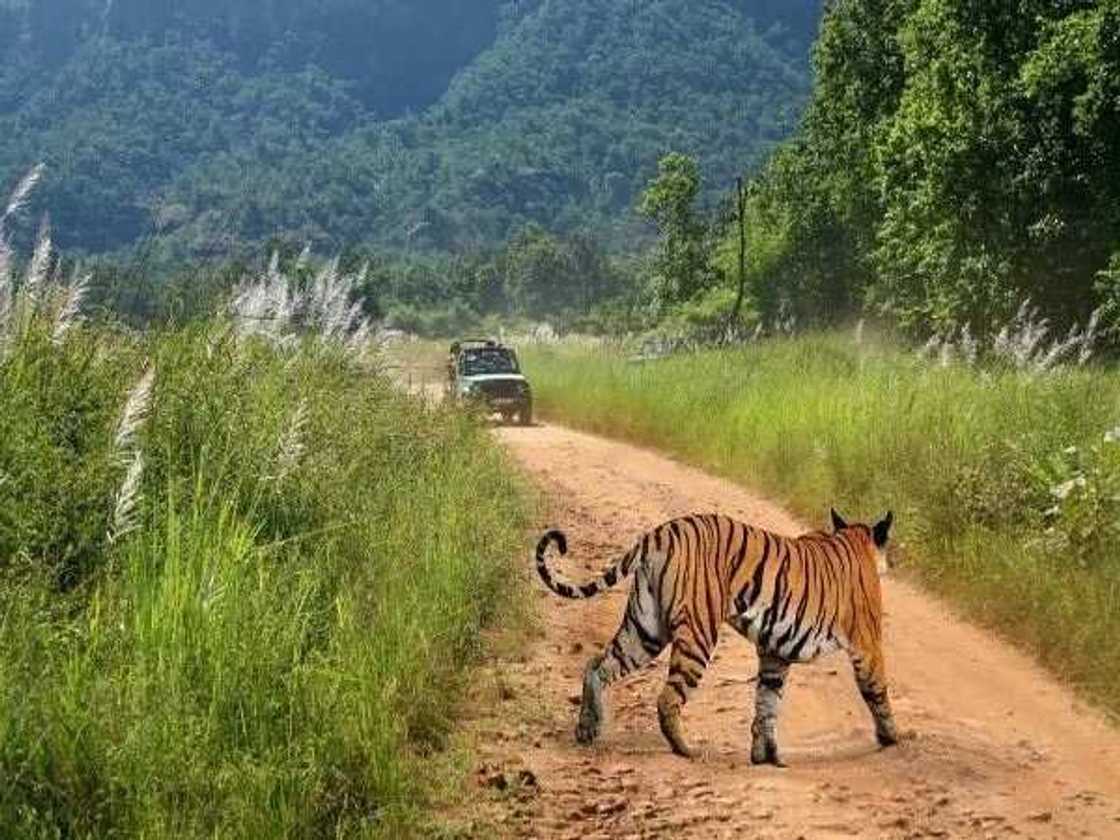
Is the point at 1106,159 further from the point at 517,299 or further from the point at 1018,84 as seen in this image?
the point at 517,299

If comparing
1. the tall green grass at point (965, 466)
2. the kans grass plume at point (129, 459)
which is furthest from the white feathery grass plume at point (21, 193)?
the tall green grass at point (965, 466)

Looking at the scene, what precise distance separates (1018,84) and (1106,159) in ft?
5.33

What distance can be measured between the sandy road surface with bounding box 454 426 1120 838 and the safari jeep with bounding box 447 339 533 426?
56.0 ft

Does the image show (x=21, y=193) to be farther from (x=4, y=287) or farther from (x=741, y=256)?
(x=741, y=256)

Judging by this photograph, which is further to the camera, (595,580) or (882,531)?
(882,531)

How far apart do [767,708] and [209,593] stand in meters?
2.37

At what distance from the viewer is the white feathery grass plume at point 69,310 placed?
6.54 m

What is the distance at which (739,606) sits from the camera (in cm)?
588

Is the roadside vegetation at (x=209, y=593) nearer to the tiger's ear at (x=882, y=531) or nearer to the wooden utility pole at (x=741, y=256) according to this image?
the tiger's ear at (x=882, y=531)

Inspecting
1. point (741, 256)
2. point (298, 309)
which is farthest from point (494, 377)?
point (298, 309)

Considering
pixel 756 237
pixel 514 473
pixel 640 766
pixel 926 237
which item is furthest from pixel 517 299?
pixel 640 766

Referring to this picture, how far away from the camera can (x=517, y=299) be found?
10581 centimetres

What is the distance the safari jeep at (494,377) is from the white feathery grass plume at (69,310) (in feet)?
56.9

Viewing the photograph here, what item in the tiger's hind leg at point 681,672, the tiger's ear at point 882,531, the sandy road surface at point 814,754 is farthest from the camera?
the tiger's ear at point 882,531
